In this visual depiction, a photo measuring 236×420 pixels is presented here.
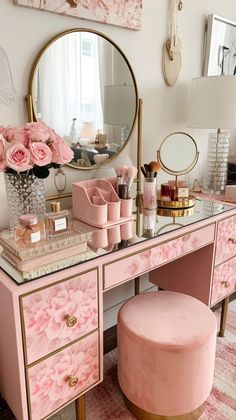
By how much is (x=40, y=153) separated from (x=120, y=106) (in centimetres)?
68

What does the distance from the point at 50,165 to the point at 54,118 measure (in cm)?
32

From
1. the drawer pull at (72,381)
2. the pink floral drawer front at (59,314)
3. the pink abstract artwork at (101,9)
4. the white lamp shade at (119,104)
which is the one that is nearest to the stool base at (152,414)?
the drawer pull at (72,381)

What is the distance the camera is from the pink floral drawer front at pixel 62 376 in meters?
0.97

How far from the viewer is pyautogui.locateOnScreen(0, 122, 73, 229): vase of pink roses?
3.23ft

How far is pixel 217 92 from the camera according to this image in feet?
5.42

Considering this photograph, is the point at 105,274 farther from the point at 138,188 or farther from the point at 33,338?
the point at 138,188

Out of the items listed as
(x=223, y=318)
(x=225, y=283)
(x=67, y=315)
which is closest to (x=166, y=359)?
(x=67, y=315)

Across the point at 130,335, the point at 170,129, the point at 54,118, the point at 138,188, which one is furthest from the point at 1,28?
the point at 130,335

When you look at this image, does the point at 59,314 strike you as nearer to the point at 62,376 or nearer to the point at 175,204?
the point at 62,376

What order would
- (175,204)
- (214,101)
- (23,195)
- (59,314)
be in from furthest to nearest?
(214,101) < (175,204) < (23,195) < (59,314)

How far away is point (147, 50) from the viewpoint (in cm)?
162

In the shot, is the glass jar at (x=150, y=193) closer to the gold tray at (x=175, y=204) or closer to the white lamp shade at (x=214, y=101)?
the gold tray at (x=175, y=204)

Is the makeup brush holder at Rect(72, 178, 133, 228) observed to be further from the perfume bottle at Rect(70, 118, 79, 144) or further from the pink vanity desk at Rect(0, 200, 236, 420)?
the perfume bottle at Rect(70, 118, 79, 144)

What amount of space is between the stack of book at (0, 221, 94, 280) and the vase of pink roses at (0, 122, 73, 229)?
13 centimetres
